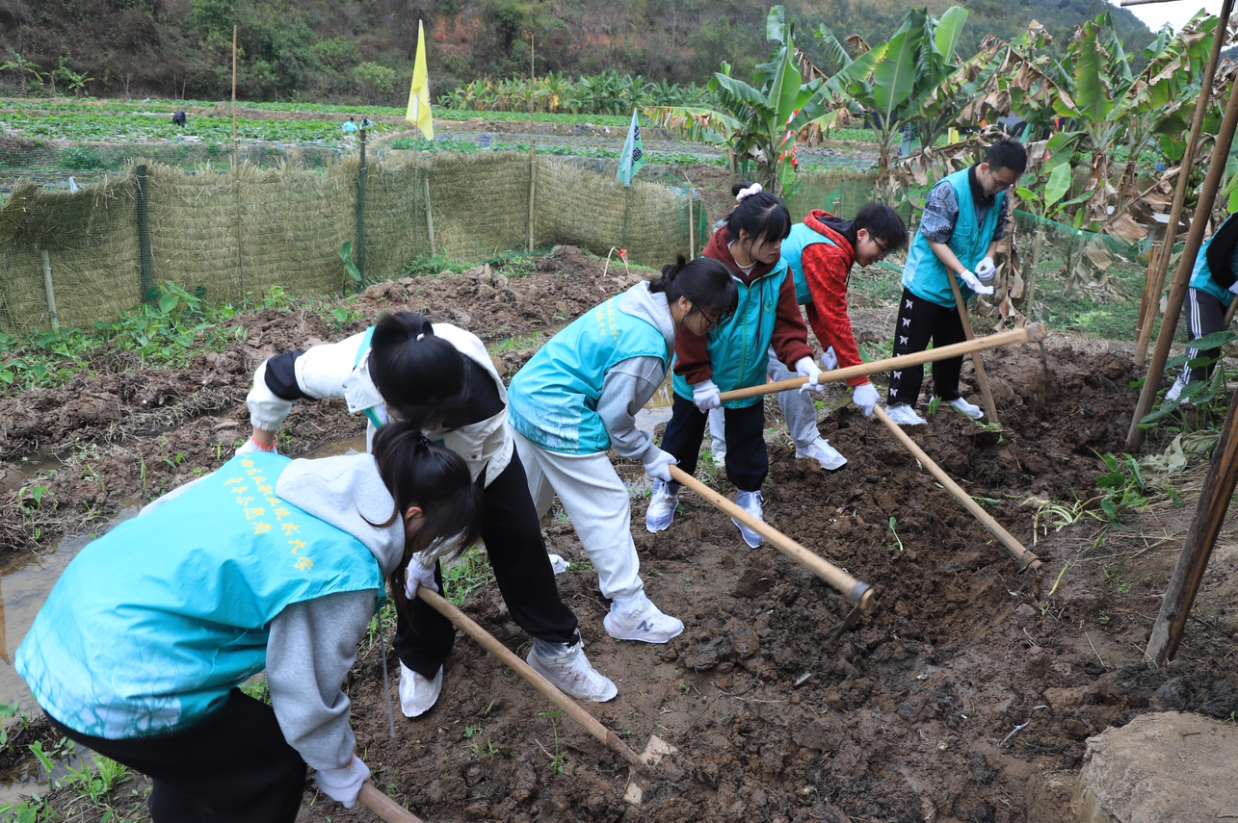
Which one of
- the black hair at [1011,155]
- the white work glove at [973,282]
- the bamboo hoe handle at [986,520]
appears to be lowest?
the bamboo hoe handle at [986,520]

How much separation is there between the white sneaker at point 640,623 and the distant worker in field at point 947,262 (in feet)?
8.42

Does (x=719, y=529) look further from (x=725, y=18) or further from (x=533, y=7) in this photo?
(x=725, y=18)

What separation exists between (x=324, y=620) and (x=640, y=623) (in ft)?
5.72

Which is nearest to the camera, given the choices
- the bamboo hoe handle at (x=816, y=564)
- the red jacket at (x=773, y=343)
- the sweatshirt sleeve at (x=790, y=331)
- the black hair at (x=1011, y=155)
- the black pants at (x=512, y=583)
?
the black pants at (x=512, y=583)

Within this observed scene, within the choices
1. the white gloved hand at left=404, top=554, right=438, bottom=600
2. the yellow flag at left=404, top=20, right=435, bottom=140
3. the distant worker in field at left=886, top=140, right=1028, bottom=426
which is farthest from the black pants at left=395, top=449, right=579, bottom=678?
the yellow flag at left=404, top=20, right=435, bottom=140

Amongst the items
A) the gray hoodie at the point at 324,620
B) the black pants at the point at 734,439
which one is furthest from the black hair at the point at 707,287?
the gray hoodie at the point at 324,620

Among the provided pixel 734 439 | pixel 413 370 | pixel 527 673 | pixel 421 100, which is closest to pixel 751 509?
pixel 734 439

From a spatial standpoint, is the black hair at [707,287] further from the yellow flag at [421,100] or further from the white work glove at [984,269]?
the yellow flag at [421,100]

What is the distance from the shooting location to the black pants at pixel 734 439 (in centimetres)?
400

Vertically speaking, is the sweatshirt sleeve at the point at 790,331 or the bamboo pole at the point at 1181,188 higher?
the bamboo pole at the point at 1181,188

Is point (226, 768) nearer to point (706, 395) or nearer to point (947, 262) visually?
point (706, 395)

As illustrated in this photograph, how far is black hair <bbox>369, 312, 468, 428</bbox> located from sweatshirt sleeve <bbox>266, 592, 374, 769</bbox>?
52cm

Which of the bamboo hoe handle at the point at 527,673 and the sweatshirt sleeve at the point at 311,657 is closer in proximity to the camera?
the sweatshirt sleeve at the point at 311,657

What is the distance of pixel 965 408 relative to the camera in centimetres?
537
